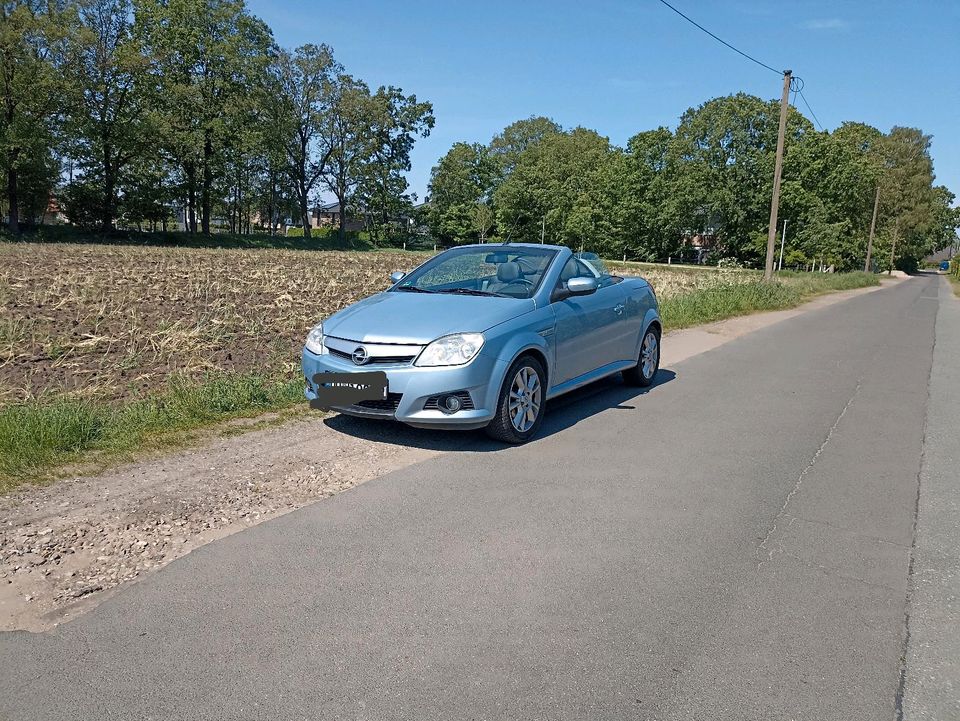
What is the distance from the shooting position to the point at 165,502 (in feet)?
14.6

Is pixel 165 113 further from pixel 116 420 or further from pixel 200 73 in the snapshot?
pixel 116 420

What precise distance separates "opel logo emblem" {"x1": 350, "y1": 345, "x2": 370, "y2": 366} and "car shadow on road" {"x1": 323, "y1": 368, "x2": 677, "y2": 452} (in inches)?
27.1

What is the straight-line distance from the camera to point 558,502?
473 centimetres

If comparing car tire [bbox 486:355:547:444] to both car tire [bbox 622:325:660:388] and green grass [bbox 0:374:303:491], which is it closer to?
green grass [bbox 0:374:303:491]

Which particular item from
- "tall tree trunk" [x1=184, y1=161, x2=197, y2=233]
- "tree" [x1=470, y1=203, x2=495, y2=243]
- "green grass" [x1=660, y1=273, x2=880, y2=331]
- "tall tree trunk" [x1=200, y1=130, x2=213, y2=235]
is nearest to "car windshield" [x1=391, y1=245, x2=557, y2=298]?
"green grass" [x1=660, y1=273, x2=880, y2=331]

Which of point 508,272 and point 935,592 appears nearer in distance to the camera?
point 935,592

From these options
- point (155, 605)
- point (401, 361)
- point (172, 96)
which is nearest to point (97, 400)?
point (401, 361)

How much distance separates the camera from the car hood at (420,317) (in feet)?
18.8

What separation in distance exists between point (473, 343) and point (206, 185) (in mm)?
53583

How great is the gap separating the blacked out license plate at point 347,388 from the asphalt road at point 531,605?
68cm

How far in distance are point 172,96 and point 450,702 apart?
5438 centimetres

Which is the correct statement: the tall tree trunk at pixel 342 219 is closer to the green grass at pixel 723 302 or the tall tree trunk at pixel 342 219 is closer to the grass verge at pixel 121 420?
the green grass at pixel 723 302

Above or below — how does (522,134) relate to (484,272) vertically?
above

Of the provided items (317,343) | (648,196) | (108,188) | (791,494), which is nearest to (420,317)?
(317,343)
